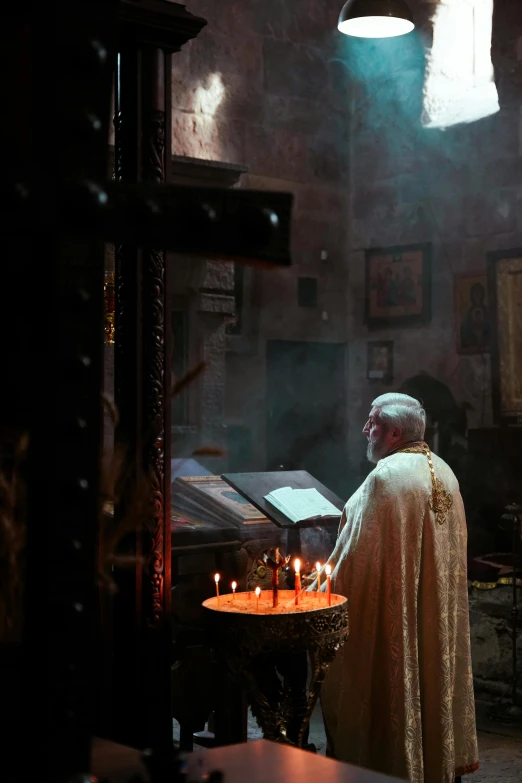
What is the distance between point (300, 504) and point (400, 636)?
80cm

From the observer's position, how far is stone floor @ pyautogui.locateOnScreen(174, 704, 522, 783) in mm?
5488

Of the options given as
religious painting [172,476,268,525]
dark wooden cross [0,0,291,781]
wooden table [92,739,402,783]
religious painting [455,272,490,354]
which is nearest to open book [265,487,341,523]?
religious painting [172,476,268,525]

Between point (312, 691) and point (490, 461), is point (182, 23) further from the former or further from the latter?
point (490, 461)

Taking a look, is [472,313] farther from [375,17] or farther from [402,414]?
[402,414]

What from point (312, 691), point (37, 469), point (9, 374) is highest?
point (9, 374)

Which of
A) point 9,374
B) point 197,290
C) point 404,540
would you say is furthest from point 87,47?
point 197,290

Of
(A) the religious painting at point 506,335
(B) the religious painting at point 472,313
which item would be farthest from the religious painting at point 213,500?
(B) the religious painting at point 472,313

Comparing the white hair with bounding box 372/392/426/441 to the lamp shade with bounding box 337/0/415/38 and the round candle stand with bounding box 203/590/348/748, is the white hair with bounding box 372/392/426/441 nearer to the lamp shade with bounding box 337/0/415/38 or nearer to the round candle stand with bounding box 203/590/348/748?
the round candle stand with bounding box 203/590/348/748

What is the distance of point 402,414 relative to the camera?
5.03 m

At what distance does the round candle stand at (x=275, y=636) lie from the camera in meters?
→ 3.89

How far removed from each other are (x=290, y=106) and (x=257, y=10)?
998 millimetres

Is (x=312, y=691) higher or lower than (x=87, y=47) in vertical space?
lower

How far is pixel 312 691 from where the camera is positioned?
422cm

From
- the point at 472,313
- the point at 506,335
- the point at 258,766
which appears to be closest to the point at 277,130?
the point at 472,313
